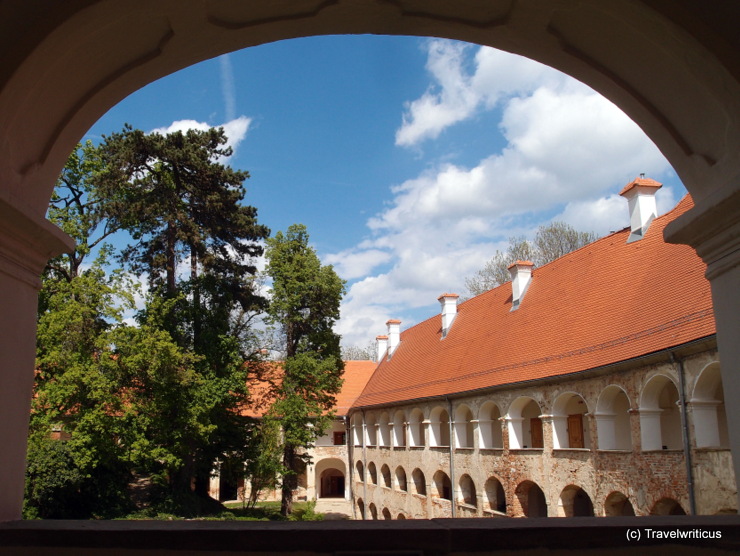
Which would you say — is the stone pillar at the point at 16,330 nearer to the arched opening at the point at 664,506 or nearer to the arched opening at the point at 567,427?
the arched opening at the point at 664,506

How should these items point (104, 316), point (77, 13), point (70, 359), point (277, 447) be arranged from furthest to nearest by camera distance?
point (277, 447) < point (104, 316) < point (70, 359) < point (77, 13)

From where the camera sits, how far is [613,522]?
114 inches

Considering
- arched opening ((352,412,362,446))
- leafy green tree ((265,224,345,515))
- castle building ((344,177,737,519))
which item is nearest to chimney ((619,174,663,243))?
castle building ((344,177,737,519))

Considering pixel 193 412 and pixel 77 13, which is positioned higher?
pixel 77 13

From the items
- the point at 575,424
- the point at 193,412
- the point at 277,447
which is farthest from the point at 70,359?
the point at 575,424

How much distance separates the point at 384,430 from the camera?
3422 cm

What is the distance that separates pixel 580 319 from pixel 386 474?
56.1 ft

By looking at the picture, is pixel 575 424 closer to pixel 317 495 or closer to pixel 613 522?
pixel 613 522

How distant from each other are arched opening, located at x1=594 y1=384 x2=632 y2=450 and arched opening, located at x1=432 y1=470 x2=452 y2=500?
10403 mm

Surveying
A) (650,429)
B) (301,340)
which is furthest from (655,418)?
(301,340)

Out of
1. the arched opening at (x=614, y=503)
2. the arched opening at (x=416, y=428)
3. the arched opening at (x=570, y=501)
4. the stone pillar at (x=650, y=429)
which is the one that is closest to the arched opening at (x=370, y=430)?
the arched opening at (x=416, y=428)

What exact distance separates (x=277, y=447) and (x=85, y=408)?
8585 mm

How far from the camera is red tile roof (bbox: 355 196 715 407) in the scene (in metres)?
15.4

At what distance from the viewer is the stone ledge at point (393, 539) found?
2.80 meters
